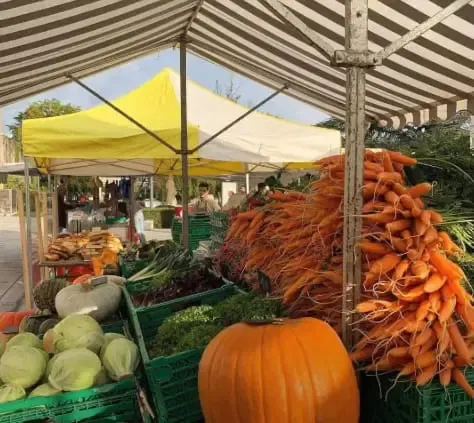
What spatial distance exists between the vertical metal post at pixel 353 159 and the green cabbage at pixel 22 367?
1322mm

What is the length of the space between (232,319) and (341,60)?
1298 millimetres

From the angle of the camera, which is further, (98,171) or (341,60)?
(98,171)

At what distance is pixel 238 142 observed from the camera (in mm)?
6734

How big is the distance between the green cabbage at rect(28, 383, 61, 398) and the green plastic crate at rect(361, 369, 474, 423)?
129 centimetres

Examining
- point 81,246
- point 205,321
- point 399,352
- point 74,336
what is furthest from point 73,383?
point 81,246

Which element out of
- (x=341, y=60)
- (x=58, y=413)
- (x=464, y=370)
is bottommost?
(x=58, y=413)

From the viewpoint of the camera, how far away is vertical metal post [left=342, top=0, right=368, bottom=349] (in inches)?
74.8

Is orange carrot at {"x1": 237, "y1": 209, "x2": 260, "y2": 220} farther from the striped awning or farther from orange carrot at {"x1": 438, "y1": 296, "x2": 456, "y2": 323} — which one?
orange carrot at {"x1": 438, "y1": 296, "x2": 456, "y2": 323}

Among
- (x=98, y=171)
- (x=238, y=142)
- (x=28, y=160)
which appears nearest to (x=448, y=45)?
(x=238, y=142)

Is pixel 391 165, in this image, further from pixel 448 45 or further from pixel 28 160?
pixel 28 160

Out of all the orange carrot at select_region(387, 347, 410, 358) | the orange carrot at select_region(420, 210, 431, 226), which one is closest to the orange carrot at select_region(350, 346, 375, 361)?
the orange carrot at select_region(387, 347, 410, 358)

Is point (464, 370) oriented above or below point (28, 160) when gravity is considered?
below

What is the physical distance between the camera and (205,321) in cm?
257

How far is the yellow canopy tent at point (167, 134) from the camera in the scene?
6.07 m
